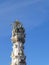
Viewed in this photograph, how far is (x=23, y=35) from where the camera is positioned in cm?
5775

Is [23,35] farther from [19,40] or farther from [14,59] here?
[14,59]

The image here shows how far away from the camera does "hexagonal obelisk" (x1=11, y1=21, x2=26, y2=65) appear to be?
54.7 meters

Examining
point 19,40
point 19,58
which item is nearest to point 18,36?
point 19,40

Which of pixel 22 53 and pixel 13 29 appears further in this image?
pixel 13 29

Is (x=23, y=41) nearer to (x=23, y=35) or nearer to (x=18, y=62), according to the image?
(x=23, y=35)

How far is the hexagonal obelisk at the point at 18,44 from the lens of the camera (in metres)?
54.7

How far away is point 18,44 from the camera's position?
2217 inches

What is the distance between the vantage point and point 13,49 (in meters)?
56.7

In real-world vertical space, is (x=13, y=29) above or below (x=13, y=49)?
above

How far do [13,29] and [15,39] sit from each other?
11.8 ft

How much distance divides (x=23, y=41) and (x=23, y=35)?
1518 millimetres

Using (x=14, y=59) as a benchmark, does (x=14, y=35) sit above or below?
above

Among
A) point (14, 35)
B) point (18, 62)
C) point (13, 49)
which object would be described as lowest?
point (18, 62)

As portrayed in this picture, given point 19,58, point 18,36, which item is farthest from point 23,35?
point 19,58
